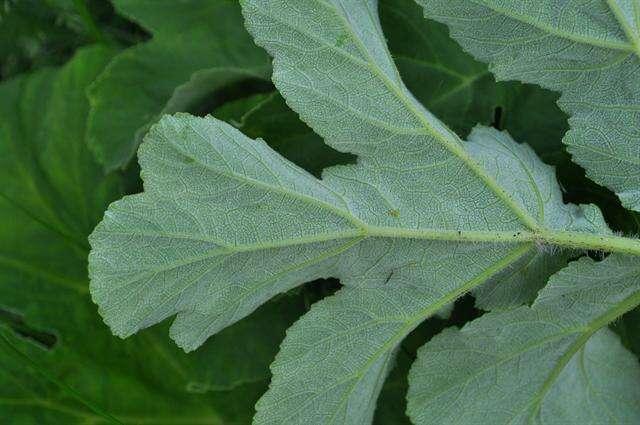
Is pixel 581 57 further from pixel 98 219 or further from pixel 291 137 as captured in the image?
pixel 98 219

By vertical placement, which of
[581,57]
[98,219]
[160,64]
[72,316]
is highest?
[581,57]

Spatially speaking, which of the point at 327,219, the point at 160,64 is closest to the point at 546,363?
the point at 327,219

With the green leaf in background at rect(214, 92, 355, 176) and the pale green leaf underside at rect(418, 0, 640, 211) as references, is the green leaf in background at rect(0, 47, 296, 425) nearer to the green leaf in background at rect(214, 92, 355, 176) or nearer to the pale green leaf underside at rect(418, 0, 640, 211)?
the green leaf in background at rect(214, 92, 355, 176)

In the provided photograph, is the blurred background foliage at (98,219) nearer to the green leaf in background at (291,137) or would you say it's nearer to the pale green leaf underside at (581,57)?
the green leaf in background at (291,137)

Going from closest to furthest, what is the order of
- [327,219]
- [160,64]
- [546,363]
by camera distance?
[327,219] < [546,363] < [160,64]

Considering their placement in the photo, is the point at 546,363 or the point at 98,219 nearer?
the point at 546,363

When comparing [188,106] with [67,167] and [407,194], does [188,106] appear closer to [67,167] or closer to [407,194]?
[67,167]

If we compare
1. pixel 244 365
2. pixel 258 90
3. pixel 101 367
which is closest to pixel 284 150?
pixel 258 90

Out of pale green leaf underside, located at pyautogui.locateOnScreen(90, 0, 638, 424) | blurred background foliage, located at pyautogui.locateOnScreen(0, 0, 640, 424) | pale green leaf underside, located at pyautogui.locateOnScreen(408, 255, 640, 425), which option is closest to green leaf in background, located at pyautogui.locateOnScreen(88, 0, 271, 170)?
blurred background foliage, located at pyautogui.locateOnScreen(0, 0, 640, 424)
